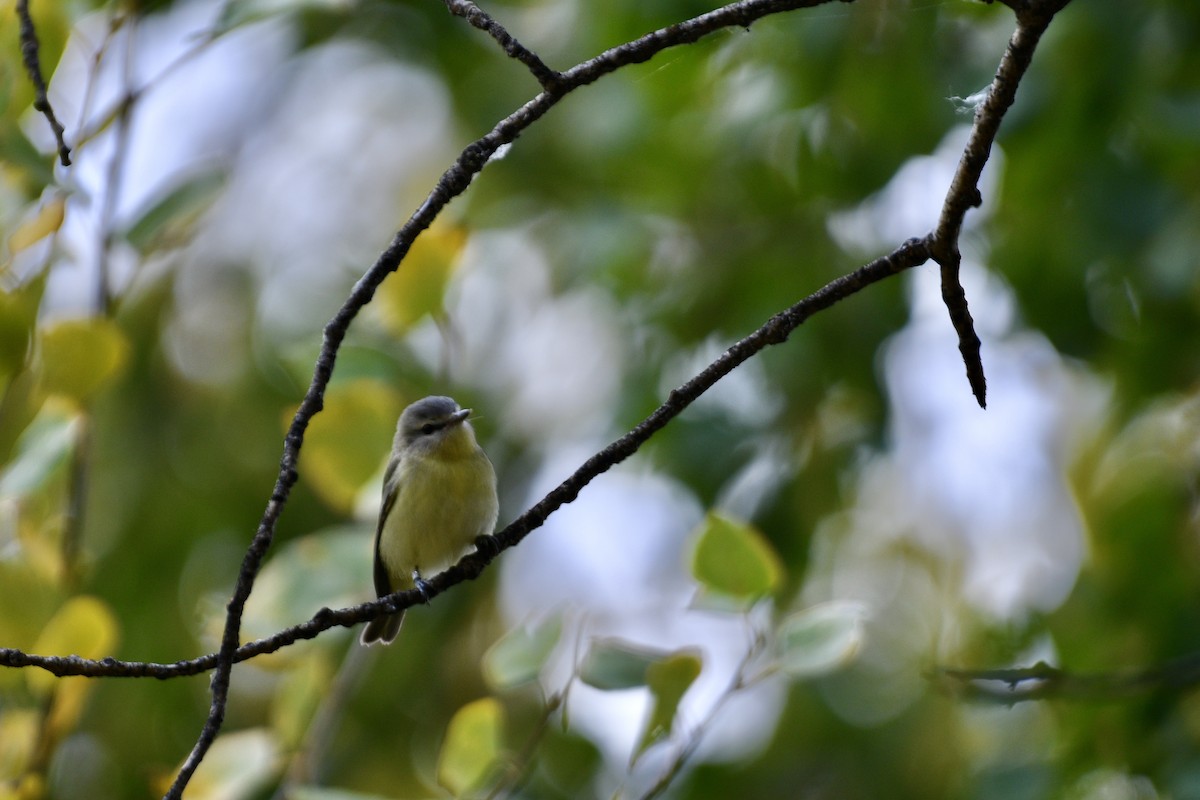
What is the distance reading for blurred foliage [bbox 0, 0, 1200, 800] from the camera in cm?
271

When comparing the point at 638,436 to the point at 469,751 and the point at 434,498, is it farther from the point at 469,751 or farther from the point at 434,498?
the point at 434,498

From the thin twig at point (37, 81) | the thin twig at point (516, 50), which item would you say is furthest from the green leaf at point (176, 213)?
the thin twig at point (516, 50)

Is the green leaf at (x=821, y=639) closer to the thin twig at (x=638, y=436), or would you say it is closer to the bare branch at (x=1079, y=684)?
the bare branch at (x=1079, y=684)

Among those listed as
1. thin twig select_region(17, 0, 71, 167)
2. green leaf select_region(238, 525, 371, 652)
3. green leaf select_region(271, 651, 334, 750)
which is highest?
thin twig select_region(17, 0, 71, 167)

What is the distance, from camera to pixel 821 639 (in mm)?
2486

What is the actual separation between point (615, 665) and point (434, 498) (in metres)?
1.31

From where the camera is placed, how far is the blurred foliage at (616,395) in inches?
107

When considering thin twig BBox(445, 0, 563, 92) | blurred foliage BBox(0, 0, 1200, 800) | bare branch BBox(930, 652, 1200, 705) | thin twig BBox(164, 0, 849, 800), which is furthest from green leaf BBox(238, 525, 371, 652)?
thin twig BBox(445, 0, 563, 92)

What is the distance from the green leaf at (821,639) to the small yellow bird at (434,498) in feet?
4.54

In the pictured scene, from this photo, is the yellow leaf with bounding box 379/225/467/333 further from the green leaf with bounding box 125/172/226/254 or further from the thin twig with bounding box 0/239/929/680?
the thin twig with bounding box 0/239/929/680

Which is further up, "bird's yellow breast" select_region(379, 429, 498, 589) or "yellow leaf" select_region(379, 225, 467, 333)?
"yellow leaf" select_region(379, 225, 467, 333)

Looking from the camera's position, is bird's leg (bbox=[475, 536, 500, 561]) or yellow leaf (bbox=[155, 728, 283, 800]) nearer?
bird's leg (bbox=[475, 536, 500, 561])

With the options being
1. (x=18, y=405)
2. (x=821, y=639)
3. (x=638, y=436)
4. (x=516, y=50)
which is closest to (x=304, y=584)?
(x=18, y=405)

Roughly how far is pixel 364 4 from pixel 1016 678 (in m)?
4.42
